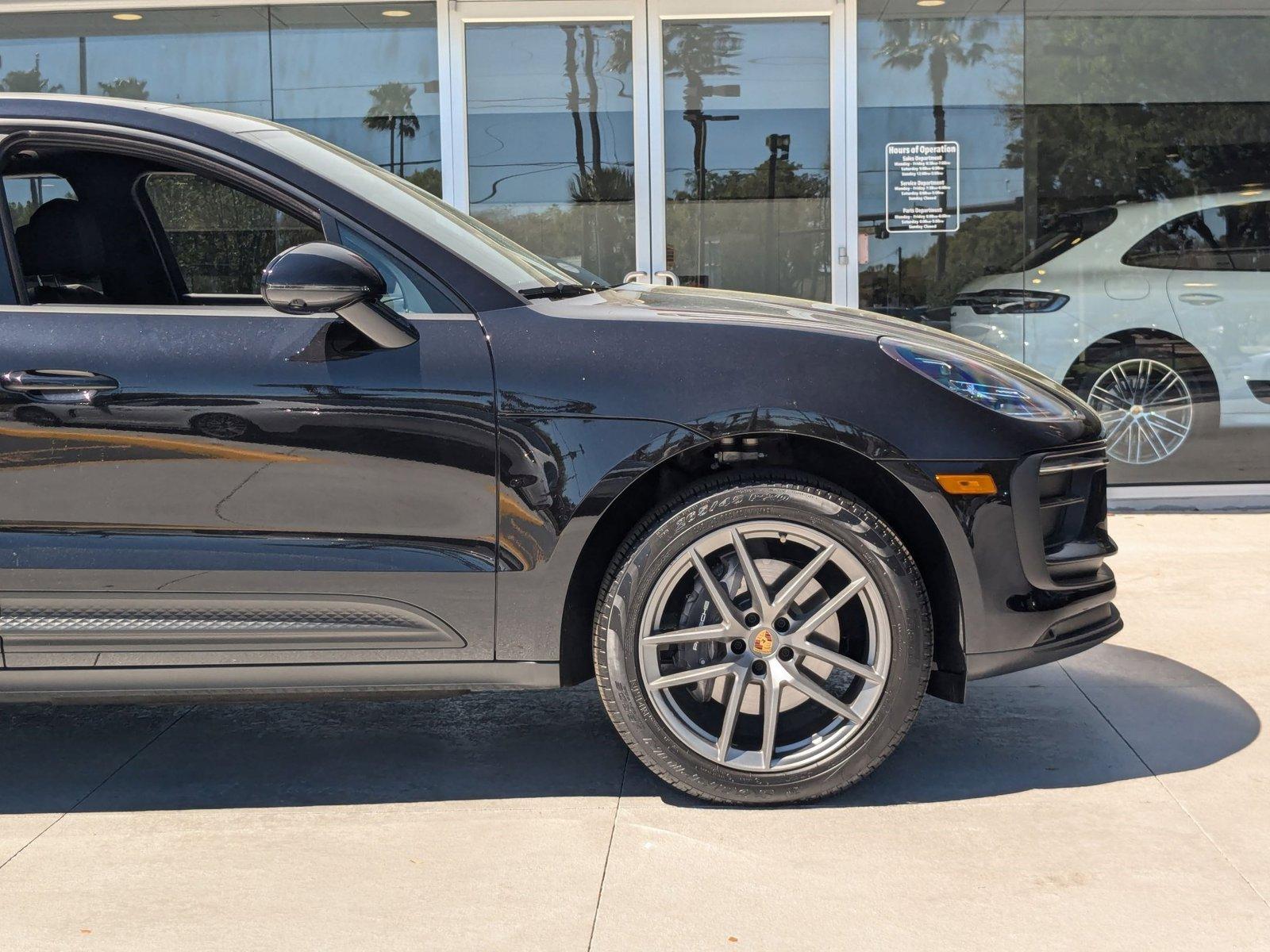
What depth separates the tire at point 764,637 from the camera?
321 cm

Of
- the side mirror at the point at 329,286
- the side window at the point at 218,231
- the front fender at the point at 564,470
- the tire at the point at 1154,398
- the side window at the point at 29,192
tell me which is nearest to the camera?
the side mirror at the point at 329,286

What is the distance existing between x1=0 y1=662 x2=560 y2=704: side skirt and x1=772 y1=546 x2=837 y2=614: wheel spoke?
1.85 ft

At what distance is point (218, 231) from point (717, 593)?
241cm

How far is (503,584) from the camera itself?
10.5 ft

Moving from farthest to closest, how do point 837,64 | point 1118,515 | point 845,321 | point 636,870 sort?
point 837,64
point 1118,515
point 845,321
point 636,870

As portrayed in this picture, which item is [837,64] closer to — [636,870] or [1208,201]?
[1208,201]

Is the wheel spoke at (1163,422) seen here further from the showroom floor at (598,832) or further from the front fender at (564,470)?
the front fender at (564,470)

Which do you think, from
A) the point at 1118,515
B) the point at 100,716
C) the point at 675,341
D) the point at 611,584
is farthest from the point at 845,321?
the point at 1118,515

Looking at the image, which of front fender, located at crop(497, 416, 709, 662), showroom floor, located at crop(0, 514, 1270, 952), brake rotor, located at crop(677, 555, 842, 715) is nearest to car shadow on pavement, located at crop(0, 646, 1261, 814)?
showroom floor, located at crop(0, 514, 1270, 952)

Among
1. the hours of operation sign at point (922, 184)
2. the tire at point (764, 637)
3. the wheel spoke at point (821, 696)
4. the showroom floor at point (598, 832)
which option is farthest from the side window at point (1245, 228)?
the wheel spoke at point (821, 696)

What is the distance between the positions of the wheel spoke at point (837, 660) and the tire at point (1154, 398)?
561 centimetres

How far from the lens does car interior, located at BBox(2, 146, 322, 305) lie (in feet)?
11.2

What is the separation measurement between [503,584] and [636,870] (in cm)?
73

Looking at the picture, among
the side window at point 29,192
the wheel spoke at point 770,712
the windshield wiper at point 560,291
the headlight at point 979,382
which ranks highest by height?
the side window at point 29,192
